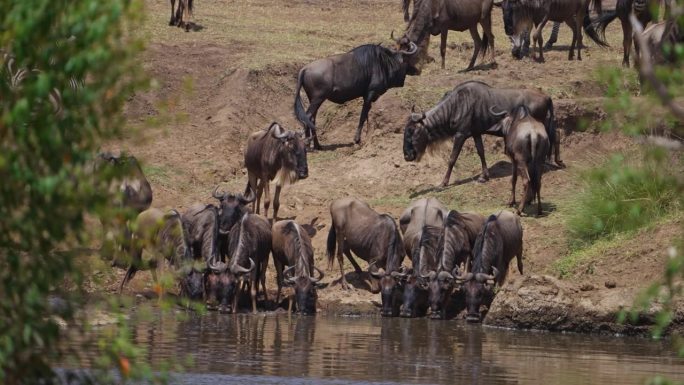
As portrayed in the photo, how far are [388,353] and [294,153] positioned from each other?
6971 mm

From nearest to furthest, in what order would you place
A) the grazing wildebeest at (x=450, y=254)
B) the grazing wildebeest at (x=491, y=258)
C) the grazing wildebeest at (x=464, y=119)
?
the grazing wildebeest at (x=491, y=258) < the grazing wildebeest at (x=450, y=254) < the grazing wildebeest at (x=464, y=119)

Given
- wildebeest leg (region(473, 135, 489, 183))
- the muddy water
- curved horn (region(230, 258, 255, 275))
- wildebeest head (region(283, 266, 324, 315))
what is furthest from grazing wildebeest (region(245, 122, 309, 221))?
the muddy water

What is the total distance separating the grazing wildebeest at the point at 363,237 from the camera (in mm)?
19969

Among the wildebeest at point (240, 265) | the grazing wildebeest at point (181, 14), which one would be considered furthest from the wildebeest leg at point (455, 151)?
the grazing wildebeest at point (181, 14)

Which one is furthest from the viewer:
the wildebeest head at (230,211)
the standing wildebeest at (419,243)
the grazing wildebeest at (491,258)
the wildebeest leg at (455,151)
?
the wildebeest leg at (455,151)

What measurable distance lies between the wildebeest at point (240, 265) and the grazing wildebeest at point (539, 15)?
9.72 meters

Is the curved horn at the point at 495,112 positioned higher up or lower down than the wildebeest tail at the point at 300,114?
higher up

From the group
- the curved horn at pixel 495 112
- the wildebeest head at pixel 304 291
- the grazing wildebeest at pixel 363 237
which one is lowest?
the wildebeest head at pixel 304 291

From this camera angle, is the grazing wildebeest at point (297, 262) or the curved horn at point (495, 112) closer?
the grazing wildebeest at point (297, 262)

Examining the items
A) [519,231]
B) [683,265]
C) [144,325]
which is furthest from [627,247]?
[683,265]

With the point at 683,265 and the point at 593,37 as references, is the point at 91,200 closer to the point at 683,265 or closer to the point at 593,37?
the point at 683,265

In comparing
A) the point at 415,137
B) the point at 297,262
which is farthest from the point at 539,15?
the point at 297,262

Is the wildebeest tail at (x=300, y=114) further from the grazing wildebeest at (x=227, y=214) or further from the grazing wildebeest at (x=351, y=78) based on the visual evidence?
the grazing wildebeest at (x=227, y=214)

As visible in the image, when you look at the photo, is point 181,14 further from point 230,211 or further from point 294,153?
point 230,211
